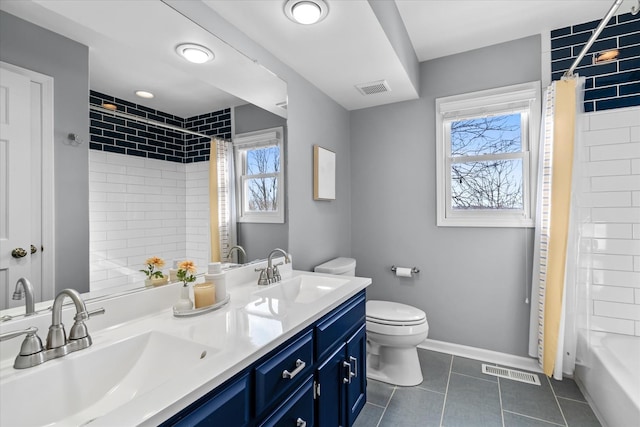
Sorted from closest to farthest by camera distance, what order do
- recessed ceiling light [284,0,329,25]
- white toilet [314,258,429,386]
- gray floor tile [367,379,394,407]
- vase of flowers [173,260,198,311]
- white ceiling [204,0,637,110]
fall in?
vase of flowers [173,260,198,311], recessed ceiling light [284,0,329,25], white ceiling [204,0,637,110], gray floor tile [367,379,394,407], white toilet [314,258,429,386]

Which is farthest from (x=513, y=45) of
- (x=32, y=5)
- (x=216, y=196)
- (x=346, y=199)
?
(x=32, y=5)

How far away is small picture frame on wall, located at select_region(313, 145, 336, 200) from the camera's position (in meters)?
2.32

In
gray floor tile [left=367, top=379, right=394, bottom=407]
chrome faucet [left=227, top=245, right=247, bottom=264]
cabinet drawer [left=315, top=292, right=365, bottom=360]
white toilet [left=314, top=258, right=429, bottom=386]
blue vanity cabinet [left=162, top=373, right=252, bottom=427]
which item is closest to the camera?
blue vanity cabinet [left=162, top=373, right=252, bottom=427]

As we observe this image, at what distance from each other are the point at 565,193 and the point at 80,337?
8.83 feet

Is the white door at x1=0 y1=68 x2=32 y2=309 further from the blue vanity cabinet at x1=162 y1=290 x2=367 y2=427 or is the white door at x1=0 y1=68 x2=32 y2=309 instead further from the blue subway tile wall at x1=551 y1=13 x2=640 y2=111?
the blue subway tile wall at x1=551 y1=13 x2=640 y2=111

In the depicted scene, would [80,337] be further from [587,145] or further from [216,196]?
[587,145]

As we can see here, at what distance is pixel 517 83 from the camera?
2.33 meters

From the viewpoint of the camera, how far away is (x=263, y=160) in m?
1.83

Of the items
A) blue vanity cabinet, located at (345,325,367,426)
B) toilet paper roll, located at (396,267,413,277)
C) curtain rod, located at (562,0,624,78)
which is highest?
curtain rod, located at (562,0,624,78)

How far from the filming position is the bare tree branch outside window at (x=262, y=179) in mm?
1741

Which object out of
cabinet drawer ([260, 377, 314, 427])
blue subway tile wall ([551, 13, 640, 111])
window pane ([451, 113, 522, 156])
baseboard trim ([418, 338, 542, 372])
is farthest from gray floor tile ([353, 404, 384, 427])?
blue subway tile wall ([551, 13, 640, 111])

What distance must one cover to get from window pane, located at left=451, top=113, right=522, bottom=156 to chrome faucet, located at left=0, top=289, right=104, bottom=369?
2.66 metres

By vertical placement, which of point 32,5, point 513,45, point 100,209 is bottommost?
point 100,209

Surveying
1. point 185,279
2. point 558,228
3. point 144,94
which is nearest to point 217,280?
point 185,279
